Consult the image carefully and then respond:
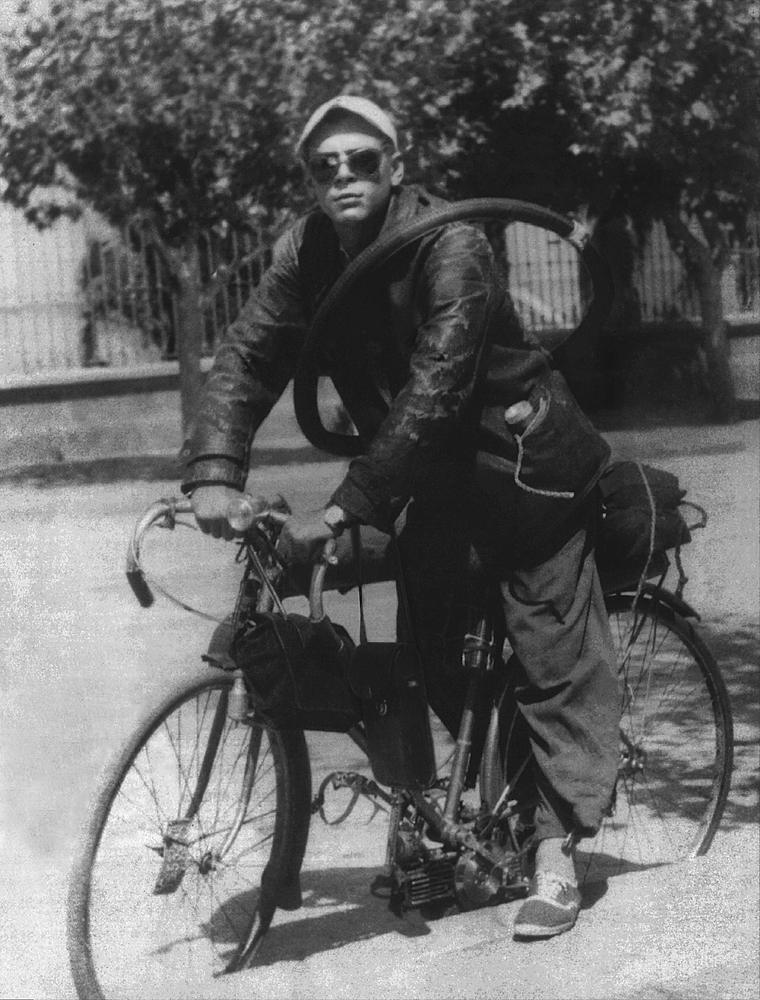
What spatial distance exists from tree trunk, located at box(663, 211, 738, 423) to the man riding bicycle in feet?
45.1

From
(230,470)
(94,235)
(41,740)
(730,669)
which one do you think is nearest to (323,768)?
(41,740)

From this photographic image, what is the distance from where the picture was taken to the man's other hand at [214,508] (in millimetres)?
3320

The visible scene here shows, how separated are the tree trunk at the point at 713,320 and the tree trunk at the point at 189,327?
15.6ft

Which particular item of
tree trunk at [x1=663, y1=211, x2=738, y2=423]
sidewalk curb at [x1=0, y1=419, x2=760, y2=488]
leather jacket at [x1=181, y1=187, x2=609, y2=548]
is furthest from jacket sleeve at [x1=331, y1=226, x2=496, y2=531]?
tree trunk at [x1=663, y1=211, x2=738, y2=423]

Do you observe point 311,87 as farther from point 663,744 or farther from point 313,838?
point 663,744

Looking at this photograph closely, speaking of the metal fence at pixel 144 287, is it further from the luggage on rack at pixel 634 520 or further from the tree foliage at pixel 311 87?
the luggage on rack at pixel 634 520

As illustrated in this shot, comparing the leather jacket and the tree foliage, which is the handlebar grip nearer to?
the leather jacket

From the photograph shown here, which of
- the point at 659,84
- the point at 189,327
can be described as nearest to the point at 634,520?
the point at 659,84

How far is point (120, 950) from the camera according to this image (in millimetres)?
3357

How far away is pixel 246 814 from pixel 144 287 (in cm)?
1454

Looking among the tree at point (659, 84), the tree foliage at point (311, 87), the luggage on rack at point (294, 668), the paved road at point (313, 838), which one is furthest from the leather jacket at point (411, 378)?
the tree at point (659, 84)

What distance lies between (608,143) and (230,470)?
12039mm

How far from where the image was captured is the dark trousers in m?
3.69

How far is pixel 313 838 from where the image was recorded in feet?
15.4
